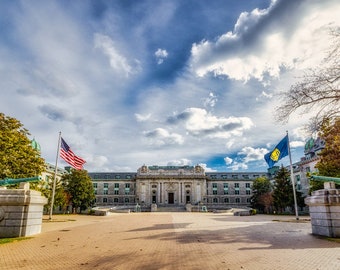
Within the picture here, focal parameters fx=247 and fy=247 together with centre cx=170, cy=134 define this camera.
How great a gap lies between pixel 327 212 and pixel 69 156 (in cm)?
2554

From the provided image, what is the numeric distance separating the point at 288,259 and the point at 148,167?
8340cm

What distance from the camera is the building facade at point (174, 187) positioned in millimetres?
86625

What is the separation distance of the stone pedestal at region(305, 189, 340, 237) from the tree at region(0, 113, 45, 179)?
2652 cm

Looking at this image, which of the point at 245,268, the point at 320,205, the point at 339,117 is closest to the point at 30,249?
the point at 245,268

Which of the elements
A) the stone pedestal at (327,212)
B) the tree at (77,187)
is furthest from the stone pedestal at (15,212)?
the tree at (77,187)

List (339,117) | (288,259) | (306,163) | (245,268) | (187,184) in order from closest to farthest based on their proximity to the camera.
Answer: (245,268) < (288,259) < (339,117) < (306,163) < (187,184)

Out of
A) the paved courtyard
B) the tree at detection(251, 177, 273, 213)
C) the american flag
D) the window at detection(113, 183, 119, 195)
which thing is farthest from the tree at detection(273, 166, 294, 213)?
the window at detection(113, 183, 119, 195)

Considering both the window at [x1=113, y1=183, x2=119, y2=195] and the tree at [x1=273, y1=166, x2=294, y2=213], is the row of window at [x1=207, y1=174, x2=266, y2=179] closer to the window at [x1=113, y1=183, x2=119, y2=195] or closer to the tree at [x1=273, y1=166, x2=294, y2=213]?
the window at [x1=113, y1=183, x2=119, y2=195]

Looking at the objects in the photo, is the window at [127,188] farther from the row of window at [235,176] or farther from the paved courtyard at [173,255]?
the paved courtyard at [173,255]

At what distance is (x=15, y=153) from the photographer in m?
25.4

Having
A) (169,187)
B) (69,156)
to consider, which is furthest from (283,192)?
(69,156)

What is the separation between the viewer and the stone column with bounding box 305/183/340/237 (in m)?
13.1

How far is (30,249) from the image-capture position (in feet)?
33.3

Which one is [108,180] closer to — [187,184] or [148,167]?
[148,167]
